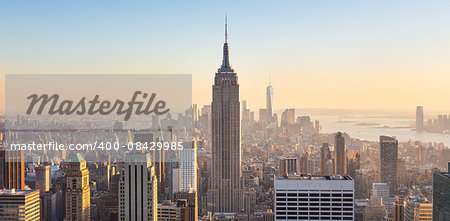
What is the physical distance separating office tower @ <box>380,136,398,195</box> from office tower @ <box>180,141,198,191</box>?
5.76 meters

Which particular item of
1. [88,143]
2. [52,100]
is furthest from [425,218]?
[52,100]

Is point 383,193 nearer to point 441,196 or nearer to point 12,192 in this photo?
point 441,196

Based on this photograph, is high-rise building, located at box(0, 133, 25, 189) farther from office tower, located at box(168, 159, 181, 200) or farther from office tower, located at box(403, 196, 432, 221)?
office tower, located at box(403, 196, 432, 221)

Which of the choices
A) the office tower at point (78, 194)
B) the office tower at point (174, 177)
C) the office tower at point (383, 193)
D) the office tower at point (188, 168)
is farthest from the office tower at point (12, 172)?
the office tower at point (383, 193)

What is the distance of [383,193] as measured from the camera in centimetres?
1413

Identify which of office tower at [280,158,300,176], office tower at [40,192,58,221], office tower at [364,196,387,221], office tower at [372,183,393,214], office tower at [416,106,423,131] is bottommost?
office tower at [364,196,387,221]

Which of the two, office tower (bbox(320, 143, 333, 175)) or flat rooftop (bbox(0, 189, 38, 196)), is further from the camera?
office tower (bbox(320, 143, 333, 175))

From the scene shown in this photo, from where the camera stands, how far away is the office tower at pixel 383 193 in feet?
42.6

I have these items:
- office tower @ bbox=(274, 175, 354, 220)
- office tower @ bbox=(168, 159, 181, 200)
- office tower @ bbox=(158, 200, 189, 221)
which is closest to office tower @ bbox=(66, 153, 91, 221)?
office tower @ bbox=(158, 200, 189, 221)

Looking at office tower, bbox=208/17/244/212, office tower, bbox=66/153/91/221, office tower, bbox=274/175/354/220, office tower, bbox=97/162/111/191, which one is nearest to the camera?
office tower, bbox=274/175/354/220

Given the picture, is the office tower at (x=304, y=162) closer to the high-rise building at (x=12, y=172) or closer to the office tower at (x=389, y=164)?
the office tower at (x=389, y=164)

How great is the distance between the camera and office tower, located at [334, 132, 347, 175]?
13569mm

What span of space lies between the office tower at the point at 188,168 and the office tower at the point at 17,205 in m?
5.56

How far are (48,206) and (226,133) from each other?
40.5ft
